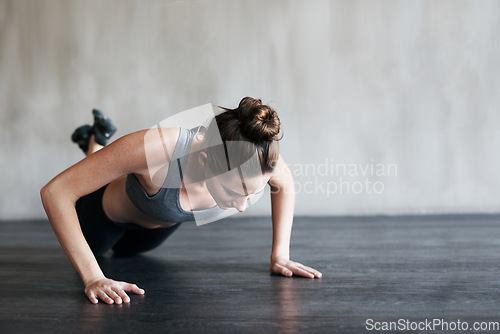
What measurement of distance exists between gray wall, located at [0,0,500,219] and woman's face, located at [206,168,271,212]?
2.10m

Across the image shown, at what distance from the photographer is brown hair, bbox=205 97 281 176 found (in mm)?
1306

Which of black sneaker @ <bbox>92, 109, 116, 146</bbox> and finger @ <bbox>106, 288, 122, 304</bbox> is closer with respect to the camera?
finger @ <bbox>106, 288, 122, 304</bbox>

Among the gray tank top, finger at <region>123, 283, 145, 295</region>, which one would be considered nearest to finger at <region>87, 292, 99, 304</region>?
finger at <region>123, 283, 145, 295</region>

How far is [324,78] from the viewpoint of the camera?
3.53 meters

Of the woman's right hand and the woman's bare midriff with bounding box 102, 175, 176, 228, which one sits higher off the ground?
the woman's bare midriff with bounding box 102, 175, 176, 228

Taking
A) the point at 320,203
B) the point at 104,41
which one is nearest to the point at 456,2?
the point at 320,203

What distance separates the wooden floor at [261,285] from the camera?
1.23m

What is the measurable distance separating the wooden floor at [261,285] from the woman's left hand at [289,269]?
36mm

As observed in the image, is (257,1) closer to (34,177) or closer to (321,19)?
(321,19)

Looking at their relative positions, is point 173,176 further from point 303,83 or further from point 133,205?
point 303,83

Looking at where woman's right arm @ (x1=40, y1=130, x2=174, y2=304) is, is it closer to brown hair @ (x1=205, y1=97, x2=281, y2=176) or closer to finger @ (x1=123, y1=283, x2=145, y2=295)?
finger @ (x1=123, y1=283, x2=145, y2=295)

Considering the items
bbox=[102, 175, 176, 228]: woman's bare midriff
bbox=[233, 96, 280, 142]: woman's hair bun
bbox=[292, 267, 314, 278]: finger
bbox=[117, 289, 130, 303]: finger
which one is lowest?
bbox=[292, 267, 314, 278]: finger

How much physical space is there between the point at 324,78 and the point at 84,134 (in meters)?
1.71

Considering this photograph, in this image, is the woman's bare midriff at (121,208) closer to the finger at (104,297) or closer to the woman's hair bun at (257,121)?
the finger at (104,297)
